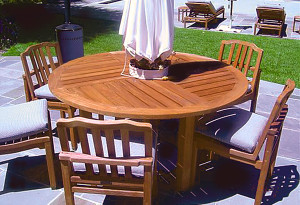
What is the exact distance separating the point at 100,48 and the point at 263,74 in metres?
3.52

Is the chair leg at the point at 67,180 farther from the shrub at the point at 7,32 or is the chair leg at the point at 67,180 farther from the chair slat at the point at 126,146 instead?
the shrub at the point at 7,32

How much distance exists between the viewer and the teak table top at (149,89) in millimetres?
2395

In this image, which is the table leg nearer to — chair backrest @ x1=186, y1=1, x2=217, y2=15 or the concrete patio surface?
the concrete patio surface

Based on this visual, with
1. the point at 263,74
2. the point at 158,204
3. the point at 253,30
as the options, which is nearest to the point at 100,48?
the point at 263,74

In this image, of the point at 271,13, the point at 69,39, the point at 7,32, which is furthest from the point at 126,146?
the point at 271,13

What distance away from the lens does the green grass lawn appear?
20.3 feet

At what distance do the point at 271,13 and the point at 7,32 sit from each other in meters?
→ 6.77

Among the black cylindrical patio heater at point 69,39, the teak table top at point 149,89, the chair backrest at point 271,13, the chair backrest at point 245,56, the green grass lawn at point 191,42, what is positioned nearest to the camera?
the teak table top at point 149,89

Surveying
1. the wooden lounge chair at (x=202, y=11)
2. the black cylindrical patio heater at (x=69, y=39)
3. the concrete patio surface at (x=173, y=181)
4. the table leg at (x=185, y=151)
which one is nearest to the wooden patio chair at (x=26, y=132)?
the concrete patio surface at (x=173, y=181)

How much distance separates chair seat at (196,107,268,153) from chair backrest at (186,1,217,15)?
744 centimetres

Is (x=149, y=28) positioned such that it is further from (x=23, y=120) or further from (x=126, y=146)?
(x=23, y=120)

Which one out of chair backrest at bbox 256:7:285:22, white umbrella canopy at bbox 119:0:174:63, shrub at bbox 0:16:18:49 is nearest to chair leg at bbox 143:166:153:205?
white umbrella canopy at bbox 119:0:174:63

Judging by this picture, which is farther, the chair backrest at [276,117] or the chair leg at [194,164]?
the chair leg at [194,164]

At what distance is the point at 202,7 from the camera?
998cm
